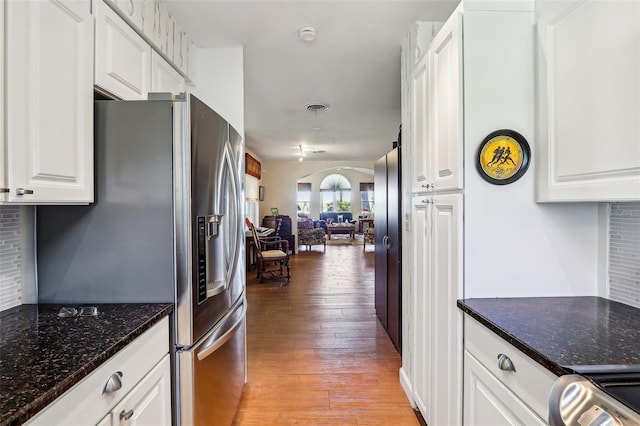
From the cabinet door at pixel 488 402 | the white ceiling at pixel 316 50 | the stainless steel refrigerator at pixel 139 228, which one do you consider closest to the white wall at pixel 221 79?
the white ceiling at pixel 316 50

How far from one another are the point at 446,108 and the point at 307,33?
3.75ft

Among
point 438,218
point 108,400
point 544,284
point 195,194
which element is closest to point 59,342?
point 108,400

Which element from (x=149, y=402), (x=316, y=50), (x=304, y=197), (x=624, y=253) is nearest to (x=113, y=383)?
(x=149, y=402)

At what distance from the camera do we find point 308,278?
5.60 metres

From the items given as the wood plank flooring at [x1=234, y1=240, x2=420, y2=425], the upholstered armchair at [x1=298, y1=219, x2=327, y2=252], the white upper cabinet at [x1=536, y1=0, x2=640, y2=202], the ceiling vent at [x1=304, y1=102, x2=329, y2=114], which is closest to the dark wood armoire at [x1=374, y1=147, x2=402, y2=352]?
the wood plank flooring at [x1=234, y1=240, x2=420, y2=425]

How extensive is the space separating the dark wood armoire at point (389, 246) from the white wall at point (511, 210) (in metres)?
1.27

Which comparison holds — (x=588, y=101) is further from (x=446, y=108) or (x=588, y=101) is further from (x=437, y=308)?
(x=437, y=308)

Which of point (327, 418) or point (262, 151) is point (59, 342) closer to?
point (327, 418)

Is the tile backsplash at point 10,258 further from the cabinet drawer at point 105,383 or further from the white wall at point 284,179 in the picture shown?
the white wall at point 284,179

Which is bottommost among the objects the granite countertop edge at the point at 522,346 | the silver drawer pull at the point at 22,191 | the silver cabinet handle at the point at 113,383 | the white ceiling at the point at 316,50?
the silver cabinet handle at the point at 113,383

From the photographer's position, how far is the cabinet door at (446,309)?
139 cm

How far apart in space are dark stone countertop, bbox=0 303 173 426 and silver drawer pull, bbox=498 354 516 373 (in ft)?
3.99

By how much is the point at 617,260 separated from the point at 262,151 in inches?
Answer: 257

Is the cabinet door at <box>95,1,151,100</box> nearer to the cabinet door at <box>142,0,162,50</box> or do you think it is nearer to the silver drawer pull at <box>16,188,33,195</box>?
the cabinet door at <box>142,0,162,50</box>
